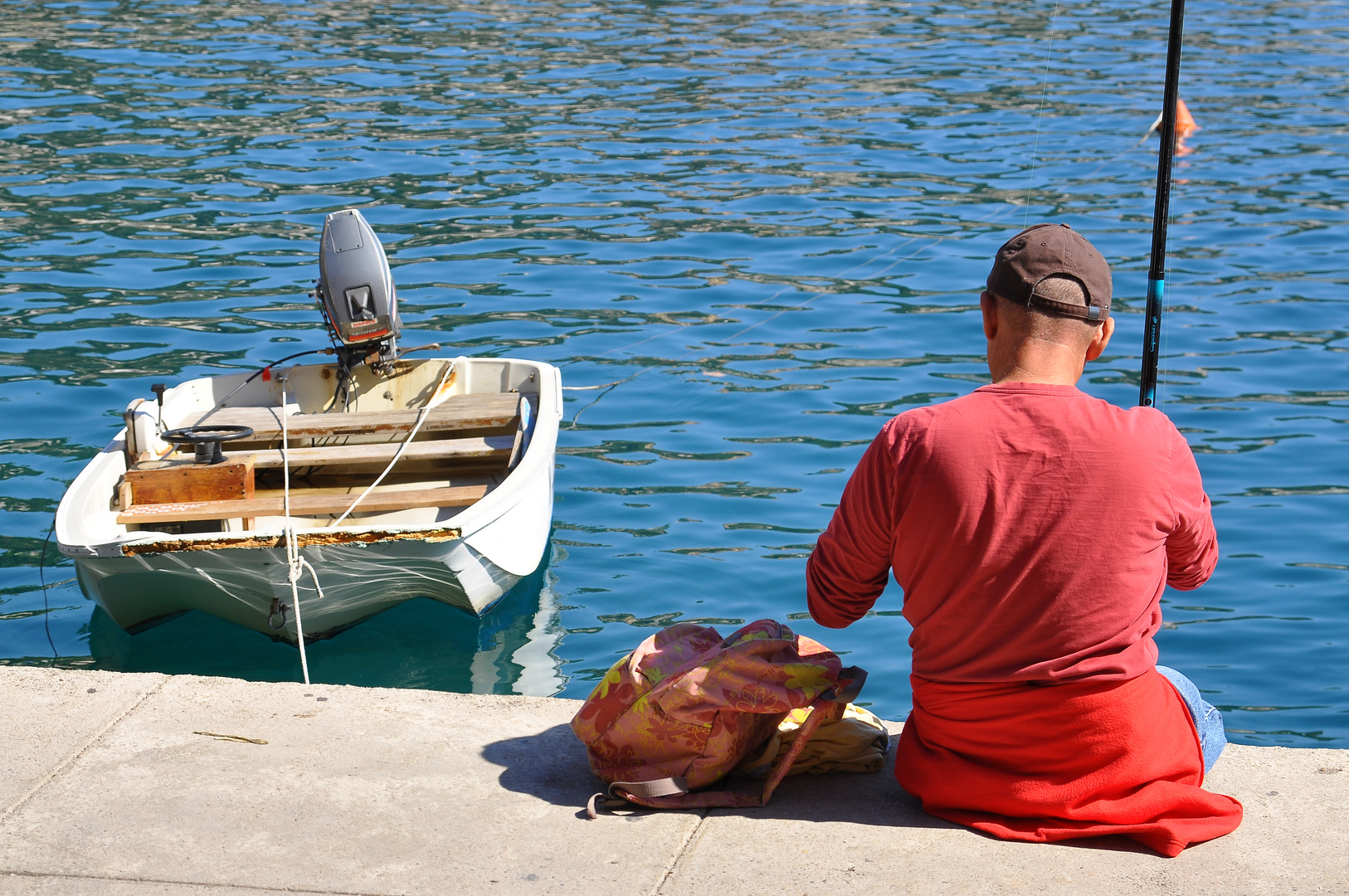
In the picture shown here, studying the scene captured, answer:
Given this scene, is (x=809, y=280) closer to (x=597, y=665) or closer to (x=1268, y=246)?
(x=1268, y=246)

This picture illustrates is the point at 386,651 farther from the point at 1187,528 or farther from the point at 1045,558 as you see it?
the point at 1187,528

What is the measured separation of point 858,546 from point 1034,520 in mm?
413

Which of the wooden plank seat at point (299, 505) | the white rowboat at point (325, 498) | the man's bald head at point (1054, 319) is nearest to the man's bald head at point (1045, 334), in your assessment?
the man's bald head at point (1054, 319)

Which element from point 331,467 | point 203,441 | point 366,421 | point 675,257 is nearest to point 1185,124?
point 675,257

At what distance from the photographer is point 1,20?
2042 centimetres

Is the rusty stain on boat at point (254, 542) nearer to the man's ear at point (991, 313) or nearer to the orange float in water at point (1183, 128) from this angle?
the man's ear at point (991, 313)

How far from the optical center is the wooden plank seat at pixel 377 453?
6.58 metres

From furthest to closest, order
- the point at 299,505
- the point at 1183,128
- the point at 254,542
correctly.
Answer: the point at 1183,128 < the point at 299,505 < the point at 254,542

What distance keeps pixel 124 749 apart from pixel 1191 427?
23.2 feet

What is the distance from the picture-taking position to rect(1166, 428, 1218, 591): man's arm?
9.68 ft

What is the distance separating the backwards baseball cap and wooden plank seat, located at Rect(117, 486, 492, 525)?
365cm

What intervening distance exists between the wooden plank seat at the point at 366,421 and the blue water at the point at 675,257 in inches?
30.9

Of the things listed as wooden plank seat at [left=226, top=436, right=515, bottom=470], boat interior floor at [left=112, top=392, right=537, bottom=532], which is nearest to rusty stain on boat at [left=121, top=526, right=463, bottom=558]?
boat interior floor at [left=112, top=392, right=537, bottom=532]

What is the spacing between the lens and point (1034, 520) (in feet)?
9.50
